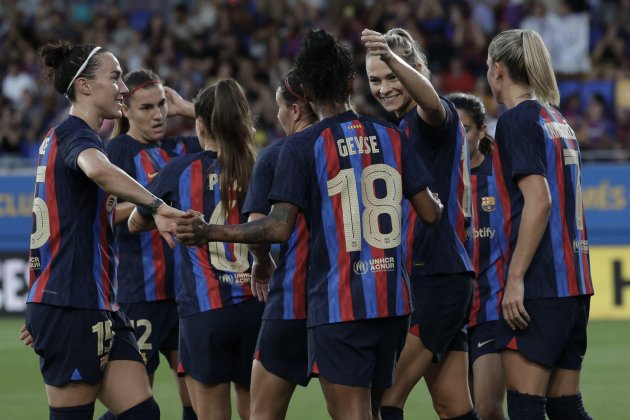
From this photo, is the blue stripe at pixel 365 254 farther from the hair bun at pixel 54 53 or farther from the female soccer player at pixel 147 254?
the female soccer player at pixel 147 254

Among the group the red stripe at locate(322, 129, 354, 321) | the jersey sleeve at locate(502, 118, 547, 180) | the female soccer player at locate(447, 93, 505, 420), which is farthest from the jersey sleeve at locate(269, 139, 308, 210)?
the female soccer player at locate(447, 93, 505, 420)

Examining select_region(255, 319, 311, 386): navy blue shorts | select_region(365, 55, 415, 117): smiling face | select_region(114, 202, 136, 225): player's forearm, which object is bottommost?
select_region(255, 319, 311, 386): navy blue shorts

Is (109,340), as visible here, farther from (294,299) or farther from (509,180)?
(509,180)

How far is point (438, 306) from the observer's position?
18.3 feet

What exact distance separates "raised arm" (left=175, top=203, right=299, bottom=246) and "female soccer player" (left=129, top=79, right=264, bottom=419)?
3.14ft

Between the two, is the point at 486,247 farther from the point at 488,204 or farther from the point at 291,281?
the point at 291,281

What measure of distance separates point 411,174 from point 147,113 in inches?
107

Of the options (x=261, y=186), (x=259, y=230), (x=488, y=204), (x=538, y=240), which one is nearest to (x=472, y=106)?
(x=488, y=204)

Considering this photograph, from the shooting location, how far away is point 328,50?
A: 4746mm

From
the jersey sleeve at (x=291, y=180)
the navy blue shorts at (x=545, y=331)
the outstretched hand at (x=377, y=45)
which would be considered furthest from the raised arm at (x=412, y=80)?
the navy blue shorts at (x=545, y=331)

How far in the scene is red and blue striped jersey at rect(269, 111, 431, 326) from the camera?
15.4 feet

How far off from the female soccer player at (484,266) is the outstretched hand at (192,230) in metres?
1.93

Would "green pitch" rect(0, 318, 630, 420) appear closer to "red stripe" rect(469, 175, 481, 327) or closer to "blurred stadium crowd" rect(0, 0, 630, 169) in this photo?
"red stripe" rect(469, 175, 481, 327)

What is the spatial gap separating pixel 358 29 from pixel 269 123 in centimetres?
270
